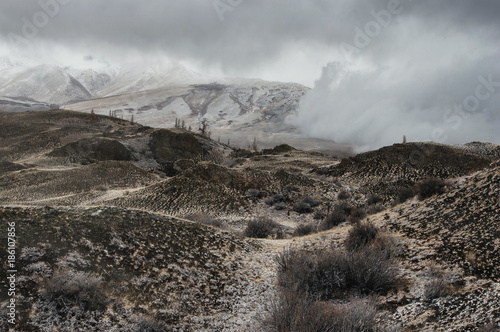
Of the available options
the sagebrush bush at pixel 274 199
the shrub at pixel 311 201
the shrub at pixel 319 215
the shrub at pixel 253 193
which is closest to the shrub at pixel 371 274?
the shrub at pixel 319 215

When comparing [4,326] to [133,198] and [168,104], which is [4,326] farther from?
[168,104]

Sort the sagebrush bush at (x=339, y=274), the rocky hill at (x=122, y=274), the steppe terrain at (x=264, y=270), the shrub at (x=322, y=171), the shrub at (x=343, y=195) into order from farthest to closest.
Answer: the shrub at (x=322, y=171) < the shrub at (x=343, y=195) < the sagebrush bush at (x=339, y=274) < the rocky hill at (x=122, y=274) < the steppe terrain at (x=264, y=270)

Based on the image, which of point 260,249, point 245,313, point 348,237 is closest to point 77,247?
point 245,313

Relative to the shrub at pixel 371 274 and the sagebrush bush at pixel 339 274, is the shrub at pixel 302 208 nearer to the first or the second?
the sagebrush bush at pixel 339 274

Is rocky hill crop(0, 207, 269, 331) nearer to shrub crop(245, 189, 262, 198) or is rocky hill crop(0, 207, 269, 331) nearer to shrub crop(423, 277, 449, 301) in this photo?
shrub crop(423, 277, 449, 301)

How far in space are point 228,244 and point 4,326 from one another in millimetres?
5884

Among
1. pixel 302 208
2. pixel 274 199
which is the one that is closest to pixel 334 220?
pixel 302 208

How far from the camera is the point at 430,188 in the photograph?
446 inches

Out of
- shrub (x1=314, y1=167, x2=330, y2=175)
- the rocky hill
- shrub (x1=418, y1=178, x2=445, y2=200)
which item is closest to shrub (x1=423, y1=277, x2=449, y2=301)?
the rocky hill

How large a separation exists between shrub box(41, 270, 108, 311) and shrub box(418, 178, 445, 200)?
10.2 metres

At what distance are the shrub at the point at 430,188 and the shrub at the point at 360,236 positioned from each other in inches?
116

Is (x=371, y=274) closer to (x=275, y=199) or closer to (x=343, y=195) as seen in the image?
(x=275, y=199)

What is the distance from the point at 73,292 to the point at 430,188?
10.8 metres

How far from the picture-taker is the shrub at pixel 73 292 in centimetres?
570
